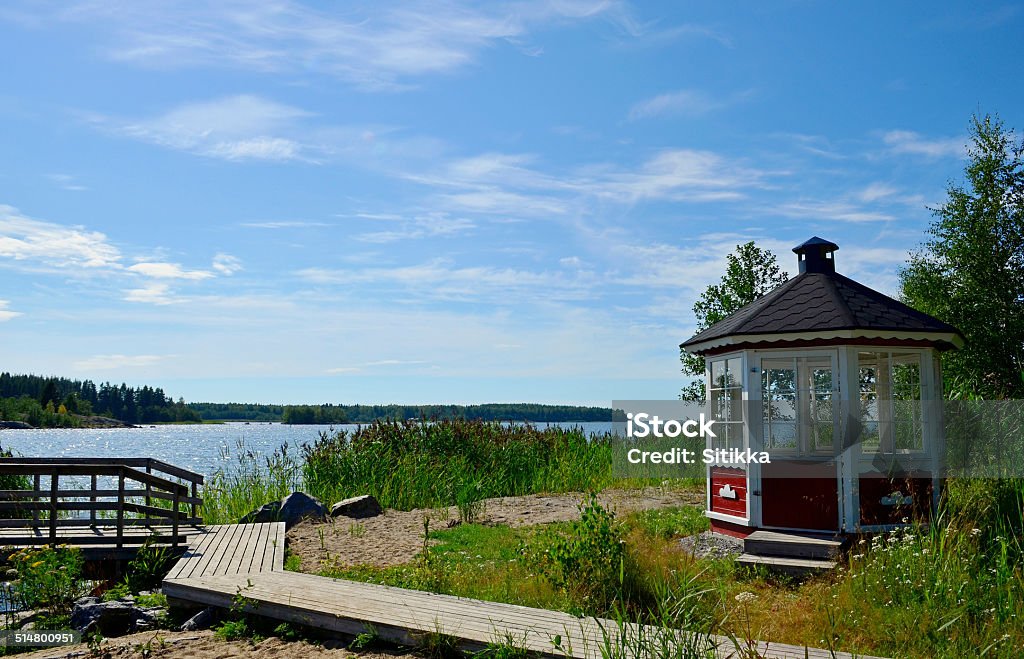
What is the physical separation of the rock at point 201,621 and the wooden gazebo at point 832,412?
6200mm

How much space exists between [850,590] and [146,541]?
7.85m

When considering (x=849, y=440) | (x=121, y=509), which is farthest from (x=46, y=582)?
(x=849, y=440)

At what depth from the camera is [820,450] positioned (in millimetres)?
11094

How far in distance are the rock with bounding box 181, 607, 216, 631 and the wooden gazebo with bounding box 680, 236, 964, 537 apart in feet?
20.3

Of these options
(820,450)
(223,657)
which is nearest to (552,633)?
(223,657)

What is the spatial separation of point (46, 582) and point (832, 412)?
918 centimetres

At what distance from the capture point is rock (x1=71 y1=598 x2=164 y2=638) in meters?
6.72

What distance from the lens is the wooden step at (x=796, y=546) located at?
8391 millimetres

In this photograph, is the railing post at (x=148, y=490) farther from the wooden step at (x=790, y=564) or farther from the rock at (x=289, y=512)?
the wooden step at (x=790, y=564)

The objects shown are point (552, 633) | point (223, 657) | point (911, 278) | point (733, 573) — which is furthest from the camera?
point (911, 278)

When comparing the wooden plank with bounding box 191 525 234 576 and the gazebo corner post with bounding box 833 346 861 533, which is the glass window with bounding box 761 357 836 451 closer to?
the gazebo corner post with bounding box 833 346 861 533

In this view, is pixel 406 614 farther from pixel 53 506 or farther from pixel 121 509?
pixel 53 506

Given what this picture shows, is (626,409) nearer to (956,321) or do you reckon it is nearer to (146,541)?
(956,321)

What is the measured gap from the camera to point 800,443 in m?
10.8
